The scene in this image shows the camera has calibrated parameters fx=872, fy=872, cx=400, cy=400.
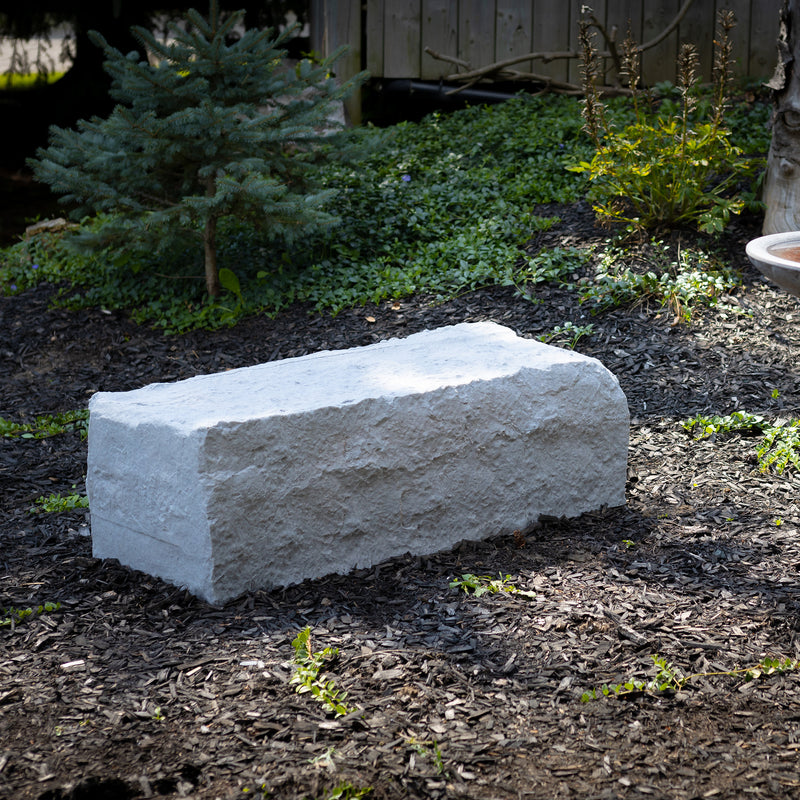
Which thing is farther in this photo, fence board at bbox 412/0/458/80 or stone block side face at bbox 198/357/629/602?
fence board at bbox 412/0/458/80

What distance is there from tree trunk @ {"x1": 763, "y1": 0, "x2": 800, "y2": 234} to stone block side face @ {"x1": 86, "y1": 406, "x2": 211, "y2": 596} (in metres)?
4.27

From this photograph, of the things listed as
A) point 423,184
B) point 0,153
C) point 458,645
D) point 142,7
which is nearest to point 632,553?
point 458,645

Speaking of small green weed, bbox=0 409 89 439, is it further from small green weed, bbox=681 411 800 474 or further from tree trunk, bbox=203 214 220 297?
small green weed, bbox=681 411 800 474

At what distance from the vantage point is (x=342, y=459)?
2.93 meters

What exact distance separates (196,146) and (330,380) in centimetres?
318

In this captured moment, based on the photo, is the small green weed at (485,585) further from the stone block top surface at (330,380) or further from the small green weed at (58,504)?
the small green weed at (58,504)

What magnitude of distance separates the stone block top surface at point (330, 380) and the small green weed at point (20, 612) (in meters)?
0.66

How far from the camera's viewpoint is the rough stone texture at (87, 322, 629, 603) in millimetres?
2801

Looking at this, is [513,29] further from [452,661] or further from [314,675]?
[314,675]

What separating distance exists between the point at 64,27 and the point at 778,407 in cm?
919

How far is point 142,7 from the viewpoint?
32.5 feet

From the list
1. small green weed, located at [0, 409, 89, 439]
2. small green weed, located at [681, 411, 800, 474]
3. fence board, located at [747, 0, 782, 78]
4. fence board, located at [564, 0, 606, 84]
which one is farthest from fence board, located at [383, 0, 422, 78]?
small green weed, located at [681, 411, 800, 474]

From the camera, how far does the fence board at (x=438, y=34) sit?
8.67 m

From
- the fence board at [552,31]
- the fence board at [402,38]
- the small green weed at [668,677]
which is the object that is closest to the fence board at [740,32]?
the fence board at [552,31]
